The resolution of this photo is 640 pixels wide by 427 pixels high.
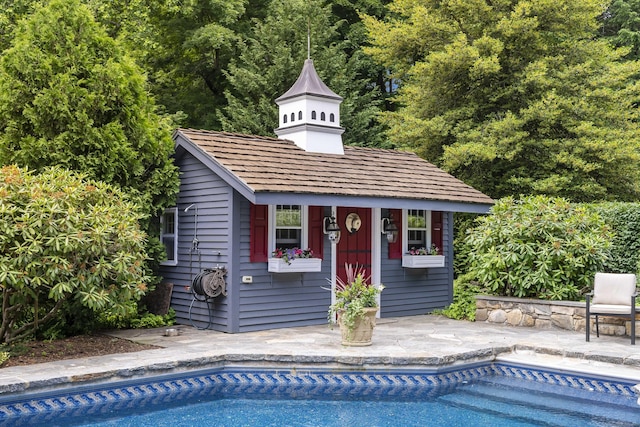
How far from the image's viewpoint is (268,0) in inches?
863

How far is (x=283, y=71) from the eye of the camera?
18.3 metres

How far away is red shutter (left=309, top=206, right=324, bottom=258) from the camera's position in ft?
34.8

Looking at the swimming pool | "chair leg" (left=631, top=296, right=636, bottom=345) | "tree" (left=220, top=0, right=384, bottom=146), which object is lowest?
the swimming pool

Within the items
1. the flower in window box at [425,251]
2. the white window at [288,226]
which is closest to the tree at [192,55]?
the flower in window box at [425,251]

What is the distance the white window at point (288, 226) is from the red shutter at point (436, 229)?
306cm

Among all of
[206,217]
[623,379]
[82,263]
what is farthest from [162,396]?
[623,379]

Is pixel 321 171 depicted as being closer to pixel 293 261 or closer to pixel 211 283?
pixel 293 261

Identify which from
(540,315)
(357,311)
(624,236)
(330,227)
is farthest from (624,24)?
(357,311)

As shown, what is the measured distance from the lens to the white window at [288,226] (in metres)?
10.2

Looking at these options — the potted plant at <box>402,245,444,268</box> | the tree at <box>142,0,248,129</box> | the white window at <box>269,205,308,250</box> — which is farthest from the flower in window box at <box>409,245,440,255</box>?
the tree at <box>142,0,248,129</box>

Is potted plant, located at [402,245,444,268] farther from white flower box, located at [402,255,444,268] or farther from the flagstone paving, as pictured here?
the flagstone paving

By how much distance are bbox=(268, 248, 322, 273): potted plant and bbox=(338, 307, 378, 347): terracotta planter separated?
1.87 m

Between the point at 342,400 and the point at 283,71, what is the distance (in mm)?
12827

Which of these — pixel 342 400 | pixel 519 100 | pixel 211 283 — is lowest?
pixel 342 400
